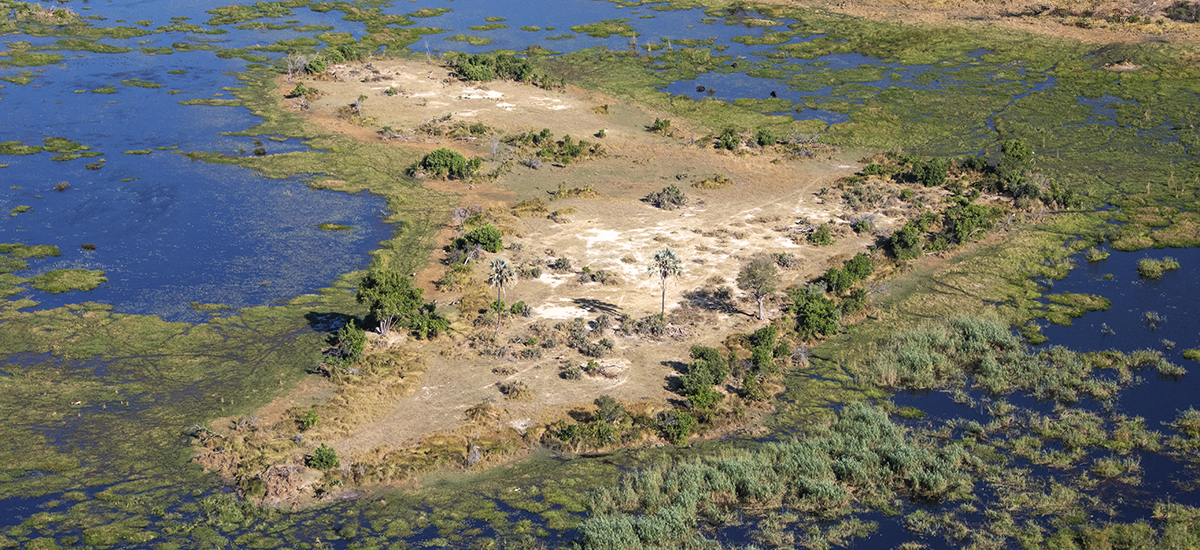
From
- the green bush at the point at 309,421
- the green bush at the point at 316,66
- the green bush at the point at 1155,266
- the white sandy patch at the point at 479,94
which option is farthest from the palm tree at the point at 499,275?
the green bush at the point at 316,66

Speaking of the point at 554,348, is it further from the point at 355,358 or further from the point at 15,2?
the point at 15,2

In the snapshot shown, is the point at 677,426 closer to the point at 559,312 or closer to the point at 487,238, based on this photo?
the point at 559,312

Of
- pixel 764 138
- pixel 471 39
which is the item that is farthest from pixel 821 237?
pixel 471 39

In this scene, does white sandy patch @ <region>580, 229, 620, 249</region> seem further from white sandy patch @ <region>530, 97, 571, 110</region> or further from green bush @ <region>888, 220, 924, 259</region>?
white sandy patch @ <region>530, 97, 571, 110</region>

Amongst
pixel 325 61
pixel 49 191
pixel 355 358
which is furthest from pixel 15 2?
pixel 355 358

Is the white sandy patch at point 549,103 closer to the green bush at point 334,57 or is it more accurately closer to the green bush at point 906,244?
the green bush at point 334,57

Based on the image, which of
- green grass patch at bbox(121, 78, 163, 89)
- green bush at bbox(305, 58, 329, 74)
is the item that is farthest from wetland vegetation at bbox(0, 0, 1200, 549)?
green grass patch at bbox(121, 78, 163, 89)
